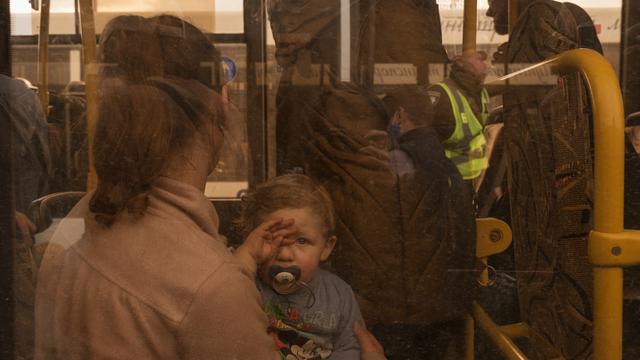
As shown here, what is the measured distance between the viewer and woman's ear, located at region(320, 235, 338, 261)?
52.1 inches

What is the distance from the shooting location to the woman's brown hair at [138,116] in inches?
49.9

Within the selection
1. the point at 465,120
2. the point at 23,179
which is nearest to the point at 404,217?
the point at 465,120

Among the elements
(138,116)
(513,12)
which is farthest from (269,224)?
(513,12)

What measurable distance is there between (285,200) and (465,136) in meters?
0.37

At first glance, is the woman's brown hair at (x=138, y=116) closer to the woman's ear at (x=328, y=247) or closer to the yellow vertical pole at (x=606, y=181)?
the woman's ear at (x=328, y=247)

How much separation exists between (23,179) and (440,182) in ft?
2.50

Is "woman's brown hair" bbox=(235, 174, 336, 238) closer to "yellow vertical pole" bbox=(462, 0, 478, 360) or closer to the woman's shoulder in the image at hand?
the woman's shoulder

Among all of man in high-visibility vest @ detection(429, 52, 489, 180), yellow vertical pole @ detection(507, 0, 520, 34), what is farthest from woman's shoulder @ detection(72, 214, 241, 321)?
yellow vertical pole @ detection(507, 0, 520, 34)

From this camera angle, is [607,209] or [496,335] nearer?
[607,209]

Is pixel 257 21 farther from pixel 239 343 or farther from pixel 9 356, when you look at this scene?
pixel 9 356

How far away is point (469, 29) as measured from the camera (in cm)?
138

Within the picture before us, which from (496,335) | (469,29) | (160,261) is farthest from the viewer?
(496,335)

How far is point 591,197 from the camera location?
55.2 inches

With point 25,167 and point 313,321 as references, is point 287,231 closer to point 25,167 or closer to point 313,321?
point 313,321
